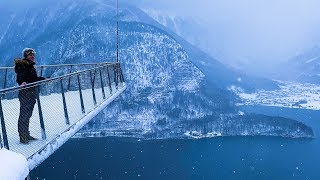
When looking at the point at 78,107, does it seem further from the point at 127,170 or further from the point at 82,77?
the point at 127,170

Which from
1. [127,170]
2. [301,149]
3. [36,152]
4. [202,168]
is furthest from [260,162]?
[36,152]

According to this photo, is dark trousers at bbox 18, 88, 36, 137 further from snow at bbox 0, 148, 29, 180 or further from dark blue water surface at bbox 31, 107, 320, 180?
dark blue water surface at bbox 31, 107, 320, 180

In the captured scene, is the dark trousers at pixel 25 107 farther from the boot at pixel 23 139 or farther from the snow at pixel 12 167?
the snow at pixel 12 167

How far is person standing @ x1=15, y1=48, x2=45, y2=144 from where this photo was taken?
1038 centimetres

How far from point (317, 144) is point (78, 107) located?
195160 millimetres

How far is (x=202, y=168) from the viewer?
145250 millimetres

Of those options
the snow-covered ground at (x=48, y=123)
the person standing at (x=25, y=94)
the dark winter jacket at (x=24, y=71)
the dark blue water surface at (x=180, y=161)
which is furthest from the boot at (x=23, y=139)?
the dark blue water surface at (x=180, y=161)

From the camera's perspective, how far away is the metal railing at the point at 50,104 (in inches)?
403

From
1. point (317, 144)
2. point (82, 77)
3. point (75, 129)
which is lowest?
point (317, 144)

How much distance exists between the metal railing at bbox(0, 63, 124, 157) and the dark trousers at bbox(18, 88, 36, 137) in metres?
0.02

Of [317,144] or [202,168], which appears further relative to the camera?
[317,144]

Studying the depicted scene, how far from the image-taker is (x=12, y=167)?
611cm

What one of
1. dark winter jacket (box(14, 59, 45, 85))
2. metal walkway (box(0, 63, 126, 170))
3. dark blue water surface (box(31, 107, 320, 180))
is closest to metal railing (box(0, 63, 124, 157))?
metal walkway (box(0, 63, 126, 170))

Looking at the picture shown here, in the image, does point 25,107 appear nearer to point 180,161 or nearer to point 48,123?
point 48,123
